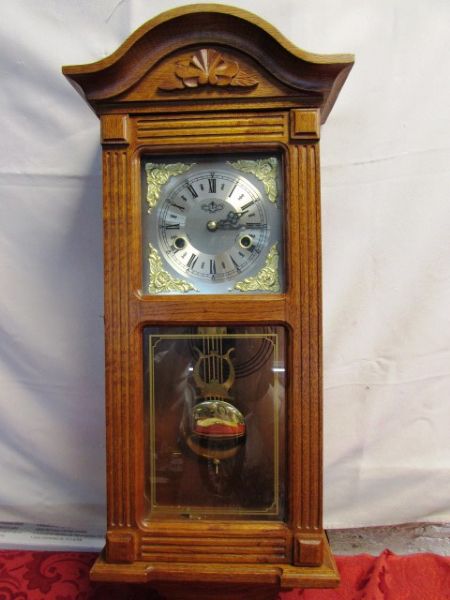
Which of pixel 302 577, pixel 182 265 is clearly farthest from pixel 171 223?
pixel 302 577

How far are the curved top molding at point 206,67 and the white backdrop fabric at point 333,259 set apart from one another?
0.34m

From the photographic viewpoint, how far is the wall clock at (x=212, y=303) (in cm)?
79

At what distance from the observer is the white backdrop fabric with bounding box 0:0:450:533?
1.08 metres

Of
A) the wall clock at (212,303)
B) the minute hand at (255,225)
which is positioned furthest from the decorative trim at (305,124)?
the minute hand at (255,225)

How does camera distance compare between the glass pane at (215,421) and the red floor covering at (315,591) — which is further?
the red floor covering at (315,591)

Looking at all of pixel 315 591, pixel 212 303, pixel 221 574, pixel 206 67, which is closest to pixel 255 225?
pixel 212 303

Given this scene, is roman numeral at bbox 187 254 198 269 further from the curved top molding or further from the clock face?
the curved top molding

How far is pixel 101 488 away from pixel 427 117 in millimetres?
1109

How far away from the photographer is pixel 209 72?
2.58ft

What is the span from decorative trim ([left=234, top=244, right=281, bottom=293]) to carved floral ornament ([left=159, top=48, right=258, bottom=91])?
27 centimetres

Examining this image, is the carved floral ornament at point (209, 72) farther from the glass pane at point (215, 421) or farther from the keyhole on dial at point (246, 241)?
the glass pane at point (215, 421)

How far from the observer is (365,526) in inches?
45.2

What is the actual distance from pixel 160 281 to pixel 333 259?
1.46 ft

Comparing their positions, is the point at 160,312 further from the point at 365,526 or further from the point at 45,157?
the point at 365,526
